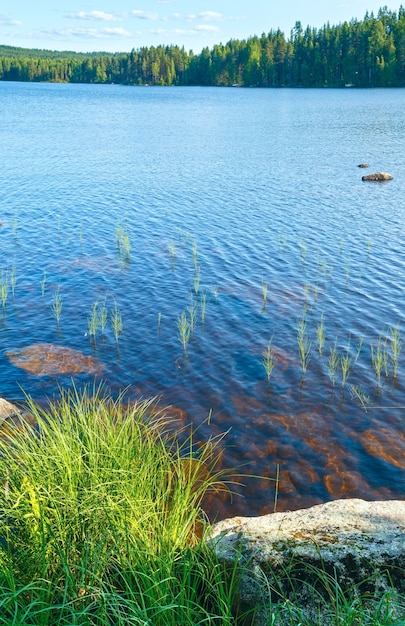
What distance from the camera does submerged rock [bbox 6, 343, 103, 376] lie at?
14.4m

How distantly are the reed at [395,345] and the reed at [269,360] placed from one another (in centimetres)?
315

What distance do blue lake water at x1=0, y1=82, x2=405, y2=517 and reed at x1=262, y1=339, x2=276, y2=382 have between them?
0.64 ft

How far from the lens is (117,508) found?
571cm

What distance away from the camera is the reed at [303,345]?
14.4 metres

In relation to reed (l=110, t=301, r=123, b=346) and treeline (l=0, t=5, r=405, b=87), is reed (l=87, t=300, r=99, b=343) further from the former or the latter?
treeline (l=0, t=5, r=405, b=87)

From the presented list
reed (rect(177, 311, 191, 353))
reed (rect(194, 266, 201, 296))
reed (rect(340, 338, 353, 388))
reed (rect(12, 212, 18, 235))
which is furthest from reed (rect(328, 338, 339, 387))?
reed (rect(12, 212, 18, 235))

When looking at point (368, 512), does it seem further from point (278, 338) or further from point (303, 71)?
point (303, 71)

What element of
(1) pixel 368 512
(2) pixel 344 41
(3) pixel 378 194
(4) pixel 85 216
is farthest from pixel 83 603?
(2) pixel 344 41

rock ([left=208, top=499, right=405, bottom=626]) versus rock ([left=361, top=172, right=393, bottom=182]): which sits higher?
rock ([left=361, top=172, right=393, bottom=182])

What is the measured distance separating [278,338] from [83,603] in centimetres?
1187

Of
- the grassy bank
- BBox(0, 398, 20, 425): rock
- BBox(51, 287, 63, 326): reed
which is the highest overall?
the grassy bank

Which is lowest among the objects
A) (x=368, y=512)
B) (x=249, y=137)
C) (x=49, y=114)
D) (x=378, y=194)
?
(x=368, y=512)

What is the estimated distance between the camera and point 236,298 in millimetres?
18891

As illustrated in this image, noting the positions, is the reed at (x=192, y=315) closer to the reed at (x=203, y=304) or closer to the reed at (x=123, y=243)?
the reed at (x=203, y=304)
